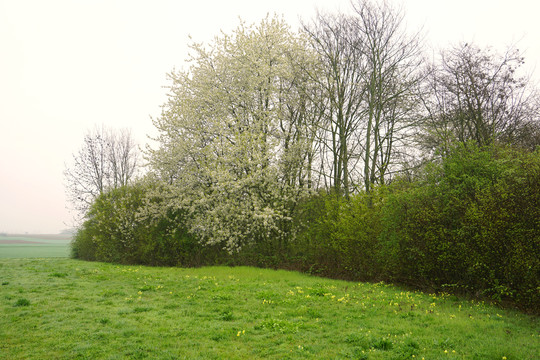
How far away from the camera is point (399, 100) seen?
20.8 metres

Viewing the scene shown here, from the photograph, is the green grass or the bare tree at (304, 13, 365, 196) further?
the bare tree at (304, 13, 365, 196)

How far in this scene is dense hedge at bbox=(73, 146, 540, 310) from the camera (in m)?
9.01

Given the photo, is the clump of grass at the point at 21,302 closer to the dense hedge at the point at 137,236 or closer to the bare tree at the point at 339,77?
the dense hedge at the point at 137,236

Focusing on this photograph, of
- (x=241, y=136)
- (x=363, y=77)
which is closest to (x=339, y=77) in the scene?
(x=363, y=77)

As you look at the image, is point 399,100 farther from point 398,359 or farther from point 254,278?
point 398,359

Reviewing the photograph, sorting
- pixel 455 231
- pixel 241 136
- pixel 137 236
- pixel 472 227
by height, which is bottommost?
pixel 137 236

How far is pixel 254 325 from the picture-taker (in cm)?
774

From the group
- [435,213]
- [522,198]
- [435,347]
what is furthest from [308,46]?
[435,347]

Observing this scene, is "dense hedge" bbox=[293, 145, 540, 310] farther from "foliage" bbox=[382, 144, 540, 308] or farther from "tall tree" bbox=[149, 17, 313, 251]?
"tall tree" bbox=[149, 17, 313, 251]

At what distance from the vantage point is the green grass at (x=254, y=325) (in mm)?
6125

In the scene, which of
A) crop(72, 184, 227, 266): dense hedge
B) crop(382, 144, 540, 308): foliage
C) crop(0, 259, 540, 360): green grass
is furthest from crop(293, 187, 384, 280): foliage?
crop(72, 184, 227, 266): dense hedge

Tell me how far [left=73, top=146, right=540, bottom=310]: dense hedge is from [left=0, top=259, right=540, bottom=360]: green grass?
1.09 m

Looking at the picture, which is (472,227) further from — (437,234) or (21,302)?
(21,302)

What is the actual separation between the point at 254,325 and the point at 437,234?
6.97m
